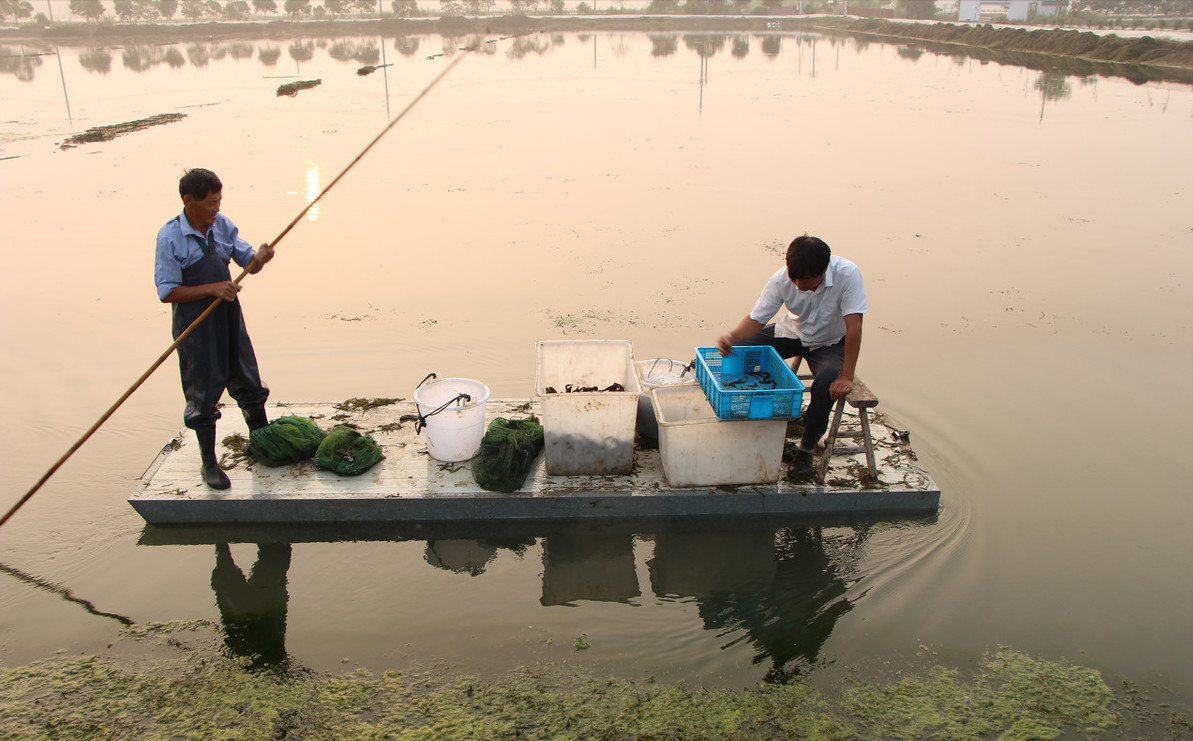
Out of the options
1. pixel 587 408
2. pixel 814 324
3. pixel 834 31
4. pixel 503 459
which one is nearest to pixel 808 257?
pixel 814 324

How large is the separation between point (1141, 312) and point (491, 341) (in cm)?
578

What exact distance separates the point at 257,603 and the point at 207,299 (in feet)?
4.95

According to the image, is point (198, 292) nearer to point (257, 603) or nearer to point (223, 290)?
point (223, 290)

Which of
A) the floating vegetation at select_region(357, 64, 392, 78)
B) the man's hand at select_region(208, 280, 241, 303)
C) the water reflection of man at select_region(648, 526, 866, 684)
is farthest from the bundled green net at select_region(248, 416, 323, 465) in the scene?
the floating vegetation at select_region(357, 64, 392, 78)

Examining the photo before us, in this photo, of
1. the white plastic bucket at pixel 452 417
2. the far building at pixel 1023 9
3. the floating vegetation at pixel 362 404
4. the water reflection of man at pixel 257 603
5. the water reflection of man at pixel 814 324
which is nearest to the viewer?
the water reflection of man at pixel 257 603

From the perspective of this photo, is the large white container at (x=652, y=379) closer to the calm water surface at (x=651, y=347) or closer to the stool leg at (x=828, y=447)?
the calm water surface at (x=651, y=347)

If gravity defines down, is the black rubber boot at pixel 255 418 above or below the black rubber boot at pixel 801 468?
above

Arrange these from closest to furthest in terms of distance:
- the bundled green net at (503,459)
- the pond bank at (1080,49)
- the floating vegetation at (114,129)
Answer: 1. the bundled green net at (503,459)
2. the floating vegetation at (114,129)
3. the pond bank at (1080,49)

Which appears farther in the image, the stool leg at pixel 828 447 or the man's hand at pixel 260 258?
the stool leg at pixel 828 447

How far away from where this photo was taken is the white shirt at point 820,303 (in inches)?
158

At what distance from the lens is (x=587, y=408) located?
3992 mm

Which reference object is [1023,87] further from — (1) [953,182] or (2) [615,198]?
(2) [615,198]

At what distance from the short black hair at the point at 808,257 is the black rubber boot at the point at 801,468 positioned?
1015 millimetres

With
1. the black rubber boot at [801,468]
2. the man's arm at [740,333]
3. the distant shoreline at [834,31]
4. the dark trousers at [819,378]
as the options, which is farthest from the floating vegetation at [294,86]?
the distant shoreline at [834,31]
